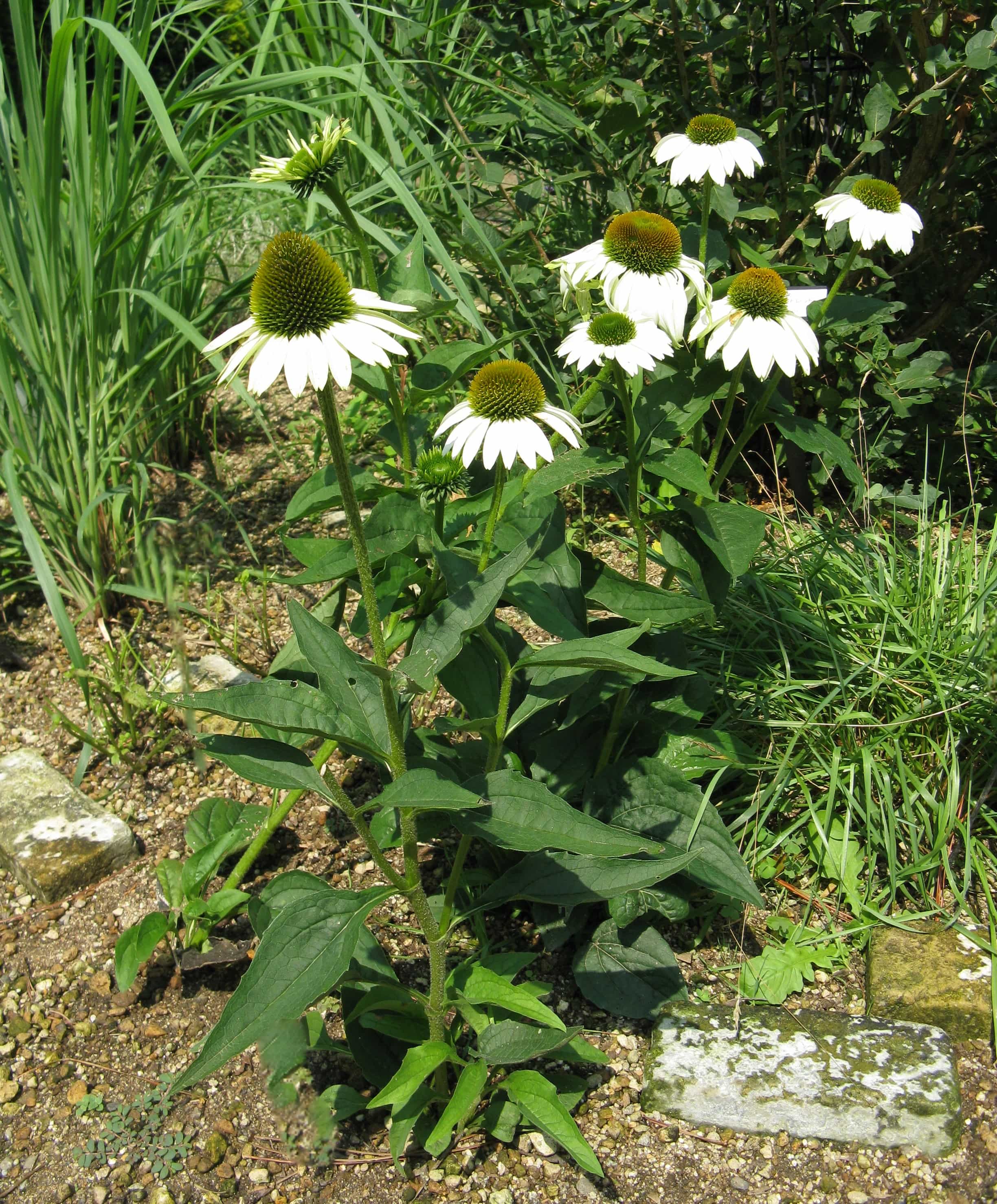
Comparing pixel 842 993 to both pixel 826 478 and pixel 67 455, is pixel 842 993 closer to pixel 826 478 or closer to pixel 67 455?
pixel 826 478

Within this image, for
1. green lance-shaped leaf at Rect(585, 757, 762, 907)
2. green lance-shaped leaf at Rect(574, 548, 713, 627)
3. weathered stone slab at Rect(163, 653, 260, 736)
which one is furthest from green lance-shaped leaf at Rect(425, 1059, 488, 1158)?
weathered stone slab at Rect(163, 653, 260, 736)

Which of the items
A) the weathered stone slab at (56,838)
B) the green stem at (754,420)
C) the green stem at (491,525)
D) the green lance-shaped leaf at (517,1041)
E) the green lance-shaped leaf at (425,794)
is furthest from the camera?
the weathered stone slab at (56,838)

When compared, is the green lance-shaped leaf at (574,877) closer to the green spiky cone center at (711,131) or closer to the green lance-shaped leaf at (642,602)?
the green lance-shaped leaf at (642,602)

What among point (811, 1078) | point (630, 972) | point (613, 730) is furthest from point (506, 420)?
point (811, 1078)

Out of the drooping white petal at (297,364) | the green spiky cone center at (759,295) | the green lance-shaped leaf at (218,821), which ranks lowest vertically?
the green lance-shaped leaf at (218,821)

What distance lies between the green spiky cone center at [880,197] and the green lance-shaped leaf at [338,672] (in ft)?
4.00

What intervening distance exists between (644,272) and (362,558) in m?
0.75

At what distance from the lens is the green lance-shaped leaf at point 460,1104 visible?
52.1 inches

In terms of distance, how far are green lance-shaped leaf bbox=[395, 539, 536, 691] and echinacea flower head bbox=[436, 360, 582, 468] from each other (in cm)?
14

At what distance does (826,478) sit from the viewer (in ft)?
8.53

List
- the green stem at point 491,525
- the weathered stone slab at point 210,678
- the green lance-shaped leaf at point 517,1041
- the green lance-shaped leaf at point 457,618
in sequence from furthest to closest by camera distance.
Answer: the weathered stone slab at point 210,678 → the green stem at point 491,525 → the green lance-shaped leaf at point 517,1041 → the green lance-shaped leaf at point 457,618

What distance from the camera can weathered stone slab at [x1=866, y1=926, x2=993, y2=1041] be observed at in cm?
169

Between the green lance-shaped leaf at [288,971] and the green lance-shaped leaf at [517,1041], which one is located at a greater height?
the green lance-shaped leaf at [288,971]

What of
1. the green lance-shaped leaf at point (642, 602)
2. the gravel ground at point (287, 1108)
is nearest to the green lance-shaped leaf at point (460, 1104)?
the gravel ground at point (287, 1108)
